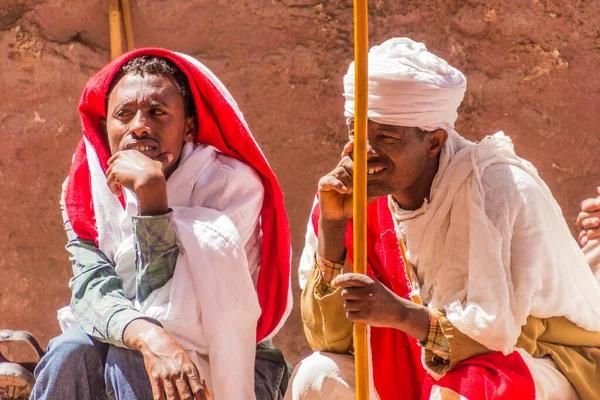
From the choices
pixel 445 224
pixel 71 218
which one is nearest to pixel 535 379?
pixel 445 224

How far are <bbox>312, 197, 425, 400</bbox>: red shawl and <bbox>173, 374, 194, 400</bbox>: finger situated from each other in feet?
2.41

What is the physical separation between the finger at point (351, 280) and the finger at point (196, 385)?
19.5 inches

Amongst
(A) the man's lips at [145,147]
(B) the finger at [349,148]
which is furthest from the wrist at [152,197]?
(B) the finger at [349,148]

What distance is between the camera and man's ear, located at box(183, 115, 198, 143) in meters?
4.23

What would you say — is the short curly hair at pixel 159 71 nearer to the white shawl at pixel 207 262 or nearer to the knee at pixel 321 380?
the white shawl at pixel 207 262

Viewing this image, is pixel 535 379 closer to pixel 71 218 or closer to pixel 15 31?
pixel 71 218

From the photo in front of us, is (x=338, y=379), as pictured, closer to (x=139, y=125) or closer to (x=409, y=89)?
(x=409, y=89)

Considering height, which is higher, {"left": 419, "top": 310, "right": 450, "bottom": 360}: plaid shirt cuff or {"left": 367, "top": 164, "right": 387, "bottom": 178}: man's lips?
{"left": 367, "top": 164, "right": 387, "bottom": 178}: man's lips

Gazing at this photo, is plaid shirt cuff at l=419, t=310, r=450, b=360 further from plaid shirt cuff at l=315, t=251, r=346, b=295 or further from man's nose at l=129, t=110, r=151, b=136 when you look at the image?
man's nose at l=129, t=110, r=151, b=136

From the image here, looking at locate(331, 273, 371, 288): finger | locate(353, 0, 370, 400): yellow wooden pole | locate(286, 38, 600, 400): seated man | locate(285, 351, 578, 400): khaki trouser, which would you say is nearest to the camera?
locate(353, 0, 370, 400): yellow wooden pole

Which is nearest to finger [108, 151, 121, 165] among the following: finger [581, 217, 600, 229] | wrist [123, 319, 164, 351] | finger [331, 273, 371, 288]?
wrist [123, 319, 164, 351]

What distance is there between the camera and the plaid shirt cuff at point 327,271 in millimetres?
3910

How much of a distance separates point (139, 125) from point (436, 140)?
983 mm

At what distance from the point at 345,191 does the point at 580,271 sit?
2.83 ft
